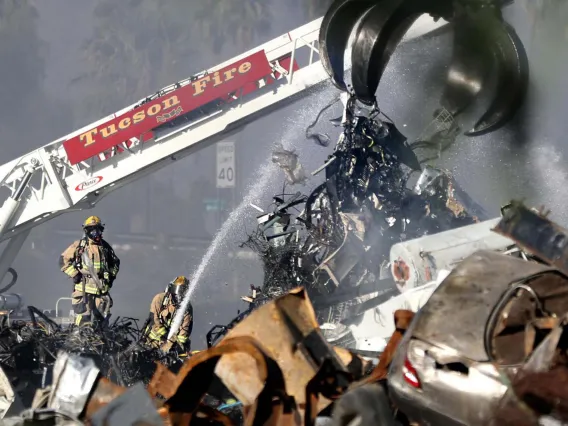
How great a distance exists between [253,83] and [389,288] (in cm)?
461

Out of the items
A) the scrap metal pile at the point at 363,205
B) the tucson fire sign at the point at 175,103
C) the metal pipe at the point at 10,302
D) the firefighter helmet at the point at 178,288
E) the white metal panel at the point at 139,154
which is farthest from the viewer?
the metal pipe at the point at 10,302

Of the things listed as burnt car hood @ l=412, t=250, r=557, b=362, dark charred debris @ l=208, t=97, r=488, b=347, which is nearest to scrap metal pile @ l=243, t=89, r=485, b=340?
dark charred debris @ l=208, t=97, r=488, b=347

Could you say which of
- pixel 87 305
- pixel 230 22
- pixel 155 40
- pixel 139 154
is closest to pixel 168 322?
pixel 87 305

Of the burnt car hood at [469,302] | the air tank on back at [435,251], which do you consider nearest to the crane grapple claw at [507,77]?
the air tank on back at [435,251]

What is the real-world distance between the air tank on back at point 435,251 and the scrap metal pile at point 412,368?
11.3ft

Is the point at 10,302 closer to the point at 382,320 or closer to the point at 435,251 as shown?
the point at 382,320

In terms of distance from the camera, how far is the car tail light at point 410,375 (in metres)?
3.48

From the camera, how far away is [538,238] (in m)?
3.91

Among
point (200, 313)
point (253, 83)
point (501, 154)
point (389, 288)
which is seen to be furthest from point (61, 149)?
point (200, 313)

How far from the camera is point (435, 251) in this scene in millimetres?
8008

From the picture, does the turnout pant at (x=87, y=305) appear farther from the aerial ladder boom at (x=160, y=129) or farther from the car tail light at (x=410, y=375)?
the car tail light at (x=410, y=375)

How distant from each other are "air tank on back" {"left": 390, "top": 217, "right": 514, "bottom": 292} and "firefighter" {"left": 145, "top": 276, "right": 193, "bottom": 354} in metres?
3.08

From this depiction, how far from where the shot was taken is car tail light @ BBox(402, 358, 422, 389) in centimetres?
348

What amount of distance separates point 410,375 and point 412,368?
4cm
